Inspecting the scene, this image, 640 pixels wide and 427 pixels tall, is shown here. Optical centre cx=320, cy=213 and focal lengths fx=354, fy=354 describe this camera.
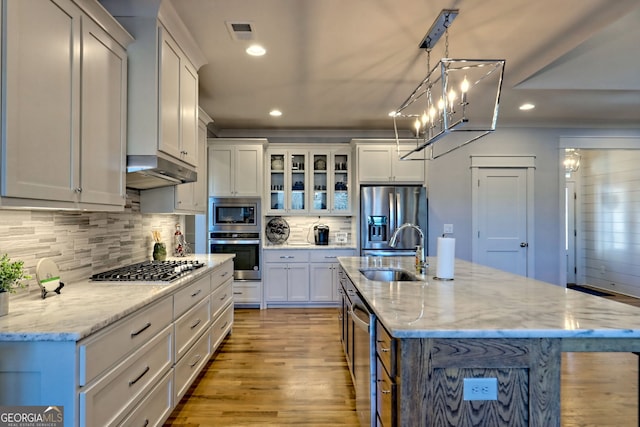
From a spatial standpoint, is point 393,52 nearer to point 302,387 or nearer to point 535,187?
point 302,387

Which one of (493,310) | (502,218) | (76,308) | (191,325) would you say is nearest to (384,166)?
(502,218)

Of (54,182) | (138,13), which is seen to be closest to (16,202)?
(54,182)

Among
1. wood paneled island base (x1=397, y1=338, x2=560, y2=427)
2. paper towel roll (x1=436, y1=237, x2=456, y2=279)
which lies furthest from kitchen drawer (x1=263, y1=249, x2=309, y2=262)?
wood paneled island base (x1=397, y1=338, x2=560, y2=427)

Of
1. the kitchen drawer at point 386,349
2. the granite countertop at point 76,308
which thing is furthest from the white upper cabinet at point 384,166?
the kitchen drawer at point 386,349

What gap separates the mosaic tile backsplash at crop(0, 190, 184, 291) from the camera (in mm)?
1791

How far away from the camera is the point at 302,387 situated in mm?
2736

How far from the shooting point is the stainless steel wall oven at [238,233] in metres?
4.99

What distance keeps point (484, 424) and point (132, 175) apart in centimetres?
242

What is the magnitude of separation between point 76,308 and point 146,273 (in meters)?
0.83

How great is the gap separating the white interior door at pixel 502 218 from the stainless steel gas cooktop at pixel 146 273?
165 inches

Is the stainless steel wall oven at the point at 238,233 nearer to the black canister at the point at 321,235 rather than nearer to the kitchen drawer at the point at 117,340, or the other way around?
the black canister at the point at 321,235

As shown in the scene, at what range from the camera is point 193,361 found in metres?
2.62

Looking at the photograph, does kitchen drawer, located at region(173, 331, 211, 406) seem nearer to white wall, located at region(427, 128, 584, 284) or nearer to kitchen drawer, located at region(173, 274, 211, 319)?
kitchen drawer, located at region(173, 274, 211, 319)

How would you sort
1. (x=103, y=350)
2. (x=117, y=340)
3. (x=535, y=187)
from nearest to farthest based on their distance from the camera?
1. (x=103, y=350)
2. (x=117, y=340)
3. (x=535, y=187)
